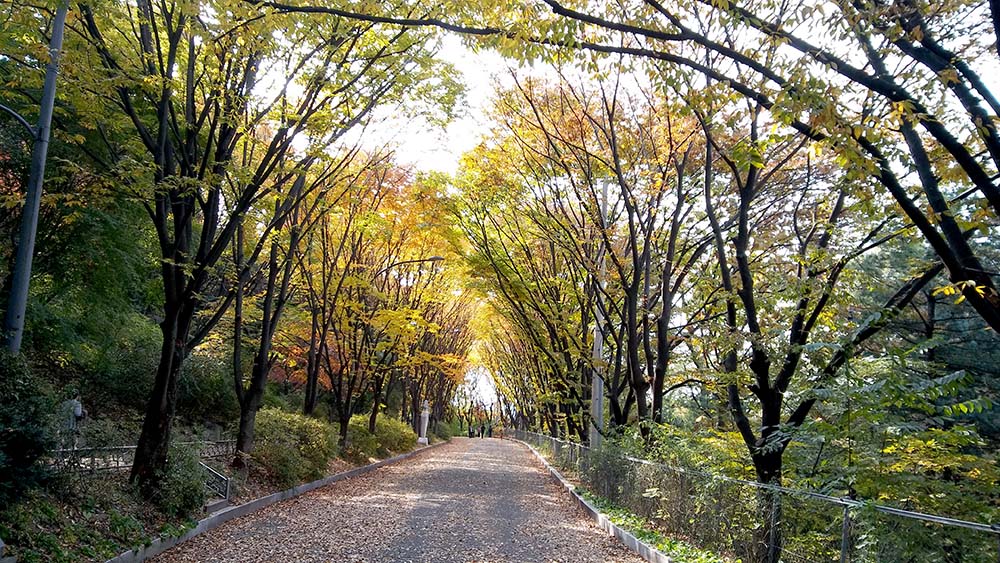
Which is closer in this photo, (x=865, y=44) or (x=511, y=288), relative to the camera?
(x=865, y=44)

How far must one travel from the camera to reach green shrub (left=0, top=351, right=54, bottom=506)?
5477mm

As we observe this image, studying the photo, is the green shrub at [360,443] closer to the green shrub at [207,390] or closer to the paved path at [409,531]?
the green shrub at [207,390]

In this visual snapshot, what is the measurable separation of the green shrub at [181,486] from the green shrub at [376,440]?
11.1 meters

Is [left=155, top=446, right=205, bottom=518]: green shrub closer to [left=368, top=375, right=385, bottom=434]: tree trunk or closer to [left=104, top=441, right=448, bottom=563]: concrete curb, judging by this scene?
[left=104, top=441, right=448, bottom=563]: concrete curb

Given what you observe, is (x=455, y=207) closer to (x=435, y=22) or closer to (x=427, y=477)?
(x=427, y=477)

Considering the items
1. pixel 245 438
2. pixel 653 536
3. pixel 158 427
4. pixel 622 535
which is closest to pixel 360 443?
pixel 245 438

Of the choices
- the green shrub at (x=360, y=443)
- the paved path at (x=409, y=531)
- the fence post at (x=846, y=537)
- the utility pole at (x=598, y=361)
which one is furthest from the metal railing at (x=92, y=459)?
the green shrub at (x=360, y=443)

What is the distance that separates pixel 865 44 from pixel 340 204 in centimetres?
1203

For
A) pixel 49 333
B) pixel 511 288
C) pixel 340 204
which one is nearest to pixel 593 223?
pixel 511 288

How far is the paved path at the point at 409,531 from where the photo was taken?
7.75 m

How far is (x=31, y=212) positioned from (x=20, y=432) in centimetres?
296

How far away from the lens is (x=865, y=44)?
207 inches

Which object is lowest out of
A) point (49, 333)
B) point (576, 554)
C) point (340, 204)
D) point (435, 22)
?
point (576, 554)

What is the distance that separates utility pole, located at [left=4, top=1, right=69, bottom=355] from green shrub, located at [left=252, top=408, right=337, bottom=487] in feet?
21.4
